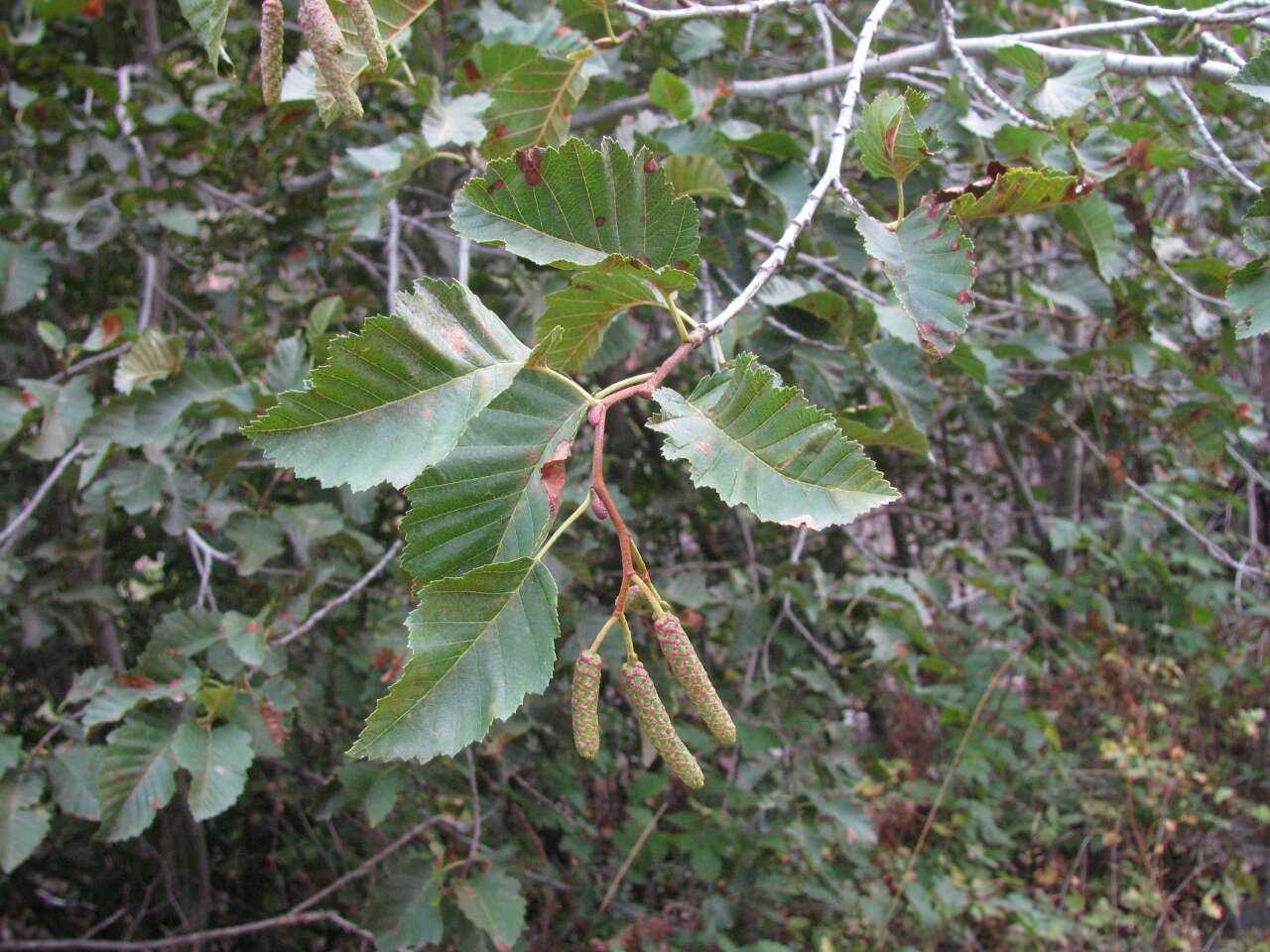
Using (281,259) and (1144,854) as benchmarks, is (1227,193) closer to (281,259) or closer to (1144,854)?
(1144,854)

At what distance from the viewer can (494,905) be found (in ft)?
5.28

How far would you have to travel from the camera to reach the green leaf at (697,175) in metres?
1.24

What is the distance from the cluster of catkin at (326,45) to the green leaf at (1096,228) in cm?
87

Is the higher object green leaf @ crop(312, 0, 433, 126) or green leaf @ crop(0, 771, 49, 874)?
green leaf @ crop(312, 0, 433, 126)

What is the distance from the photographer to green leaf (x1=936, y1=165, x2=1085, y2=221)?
862 millimetres

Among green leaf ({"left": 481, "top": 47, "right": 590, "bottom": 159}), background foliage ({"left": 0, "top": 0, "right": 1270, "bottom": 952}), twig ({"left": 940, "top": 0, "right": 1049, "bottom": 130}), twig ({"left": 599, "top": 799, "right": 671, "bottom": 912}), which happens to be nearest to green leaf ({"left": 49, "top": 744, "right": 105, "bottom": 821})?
background foliage ({"left": 0, "top": 0, "right": 1270, "bottom": 952})

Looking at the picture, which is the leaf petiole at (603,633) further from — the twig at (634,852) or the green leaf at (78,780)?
the twig at (634,852)

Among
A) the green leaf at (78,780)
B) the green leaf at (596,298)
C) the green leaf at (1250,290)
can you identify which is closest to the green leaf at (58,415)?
the green leaf at (78,780)

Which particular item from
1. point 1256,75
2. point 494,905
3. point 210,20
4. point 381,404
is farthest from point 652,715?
point 494,905

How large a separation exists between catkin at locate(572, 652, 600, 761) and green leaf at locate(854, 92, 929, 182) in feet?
1.75

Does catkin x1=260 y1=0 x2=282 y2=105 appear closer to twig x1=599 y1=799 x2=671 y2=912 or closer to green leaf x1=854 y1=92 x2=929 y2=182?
green leaf x1=854 y1=92 x2=929 y2=182

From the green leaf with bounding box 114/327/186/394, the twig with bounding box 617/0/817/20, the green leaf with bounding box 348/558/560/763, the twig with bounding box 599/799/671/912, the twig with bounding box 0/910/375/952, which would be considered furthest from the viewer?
the twig with bounding box 599/799/671/912

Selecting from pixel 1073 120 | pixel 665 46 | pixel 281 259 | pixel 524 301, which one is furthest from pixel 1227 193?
pixel 281 259

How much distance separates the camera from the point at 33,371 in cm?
230
